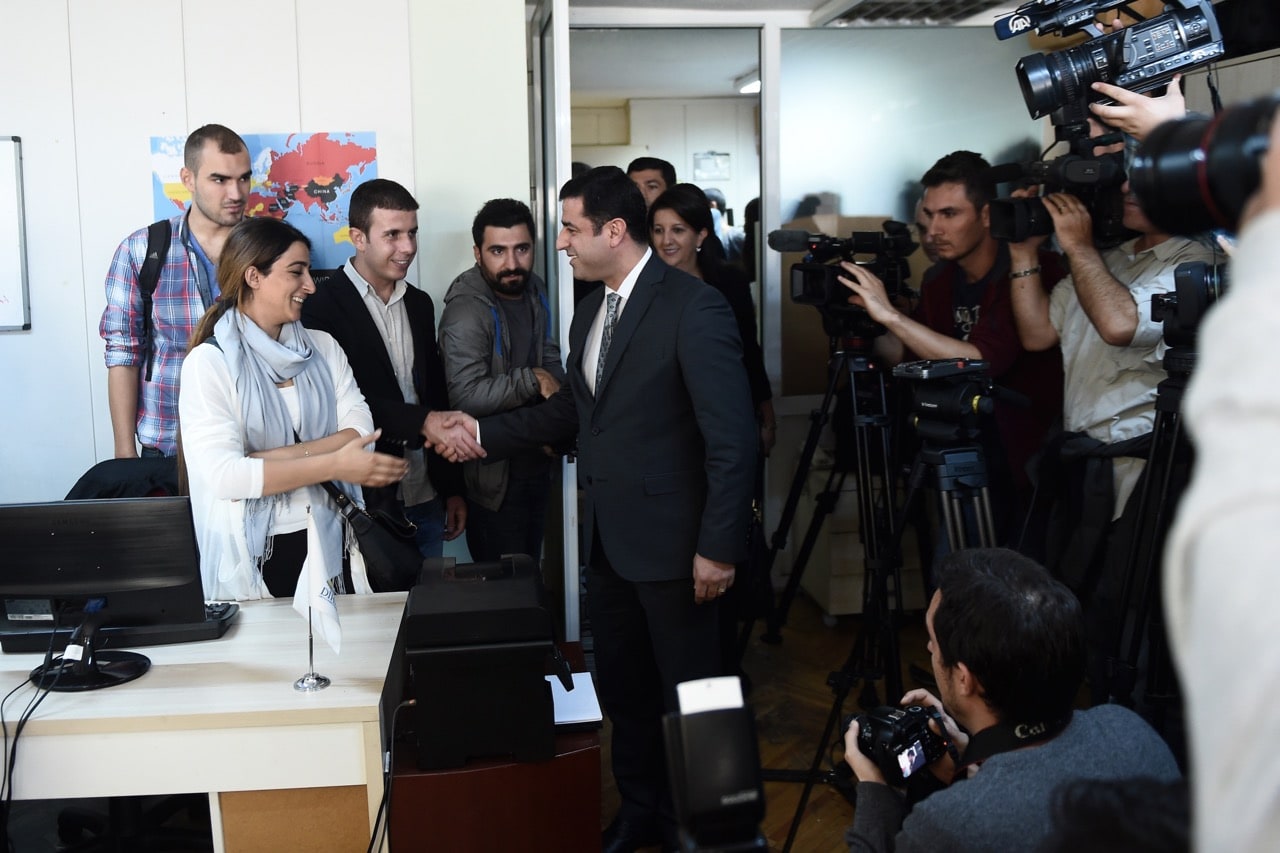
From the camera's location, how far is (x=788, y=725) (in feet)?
11.2

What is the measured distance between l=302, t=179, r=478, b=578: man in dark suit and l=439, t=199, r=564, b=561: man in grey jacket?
4.2 inches

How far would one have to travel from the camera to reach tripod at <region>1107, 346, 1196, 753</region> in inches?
85.1

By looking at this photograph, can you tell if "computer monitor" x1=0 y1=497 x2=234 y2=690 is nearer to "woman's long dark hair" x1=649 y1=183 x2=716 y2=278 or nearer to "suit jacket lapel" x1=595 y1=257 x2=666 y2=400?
"suit jacket lapel" x1=595 y1=257 x2=666 y2=400

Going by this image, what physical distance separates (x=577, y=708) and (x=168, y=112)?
2.52m

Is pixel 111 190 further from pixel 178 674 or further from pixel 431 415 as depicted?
pixel 178 674

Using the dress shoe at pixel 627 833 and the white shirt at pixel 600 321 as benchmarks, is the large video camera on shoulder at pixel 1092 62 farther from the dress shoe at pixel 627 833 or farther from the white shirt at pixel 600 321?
the dress shoe at pixel 627 833

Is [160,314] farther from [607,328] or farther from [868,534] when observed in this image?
[868,534]

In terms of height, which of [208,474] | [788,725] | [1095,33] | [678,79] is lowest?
[788,725]

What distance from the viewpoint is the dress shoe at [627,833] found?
2.62 metres

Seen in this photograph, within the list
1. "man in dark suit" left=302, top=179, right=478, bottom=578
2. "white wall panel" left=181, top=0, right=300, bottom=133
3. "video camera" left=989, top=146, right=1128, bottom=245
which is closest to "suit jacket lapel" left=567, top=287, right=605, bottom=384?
"man in dark suit" left=302, top=179, right=478, bottom=578

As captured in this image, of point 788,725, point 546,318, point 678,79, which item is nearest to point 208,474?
point 546,318

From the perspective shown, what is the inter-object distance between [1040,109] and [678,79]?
2.84 metres

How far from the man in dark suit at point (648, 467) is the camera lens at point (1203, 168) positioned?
1625mm

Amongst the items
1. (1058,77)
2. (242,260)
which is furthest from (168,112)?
(1058,77)
